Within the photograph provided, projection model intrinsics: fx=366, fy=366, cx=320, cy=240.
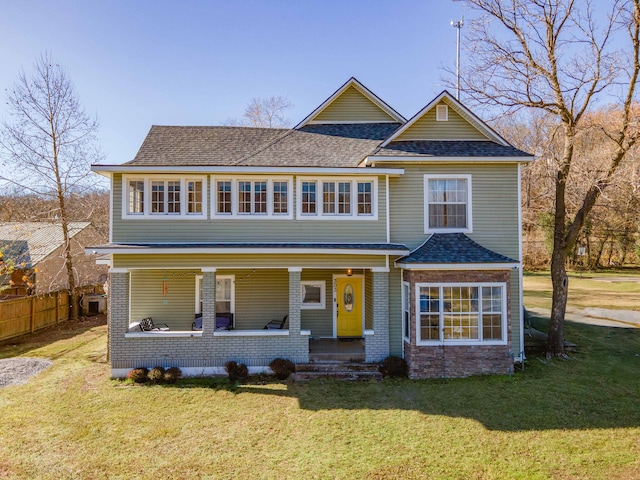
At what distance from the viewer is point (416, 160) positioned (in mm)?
11516

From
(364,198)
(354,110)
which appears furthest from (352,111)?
(364,198)

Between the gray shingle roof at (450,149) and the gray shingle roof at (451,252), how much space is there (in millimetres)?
2609

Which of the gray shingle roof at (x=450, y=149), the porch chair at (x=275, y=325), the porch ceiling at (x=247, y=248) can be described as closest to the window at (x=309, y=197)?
the porch ceiling at (x=247, y=248)

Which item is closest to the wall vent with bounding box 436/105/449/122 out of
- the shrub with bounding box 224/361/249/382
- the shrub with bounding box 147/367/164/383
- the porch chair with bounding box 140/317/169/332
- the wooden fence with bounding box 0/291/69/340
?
the shrub with bounding box 224/361/249/382

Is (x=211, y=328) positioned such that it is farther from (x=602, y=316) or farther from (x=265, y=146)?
(x=602, y=316)

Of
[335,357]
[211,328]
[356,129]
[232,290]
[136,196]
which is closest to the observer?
[211,328]

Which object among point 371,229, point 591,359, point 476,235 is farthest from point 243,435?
point 591,359

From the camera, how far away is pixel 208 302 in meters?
10.7

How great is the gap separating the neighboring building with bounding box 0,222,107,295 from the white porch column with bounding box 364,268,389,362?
1639 centimetres

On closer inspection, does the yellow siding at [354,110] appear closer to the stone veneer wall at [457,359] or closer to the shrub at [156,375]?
the stone veneer wall at [457,359]

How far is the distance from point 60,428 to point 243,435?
3.93 meters

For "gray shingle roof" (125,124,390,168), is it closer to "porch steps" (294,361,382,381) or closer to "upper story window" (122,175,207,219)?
"upper story window" (122,175,207,219)

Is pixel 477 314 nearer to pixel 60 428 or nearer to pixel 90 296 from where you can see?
pixel 60 428

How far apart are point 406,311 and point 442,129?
6199 millimetres
